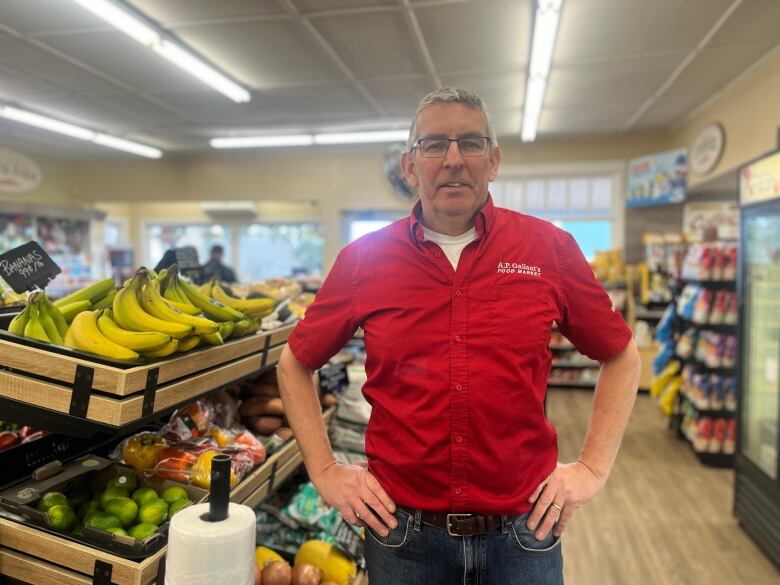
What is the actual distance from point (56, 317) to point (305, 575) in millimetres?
1179

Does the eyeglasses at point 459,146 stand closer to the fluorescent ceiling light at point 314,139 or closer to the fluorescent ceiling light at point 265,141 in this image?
the fluorescent ceiling light at point 314,139

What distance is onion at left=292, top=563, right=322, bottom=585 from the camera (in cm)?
191

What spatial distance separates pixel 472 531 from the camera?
4.08 feet

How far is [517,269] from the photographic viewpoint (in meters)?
1.33

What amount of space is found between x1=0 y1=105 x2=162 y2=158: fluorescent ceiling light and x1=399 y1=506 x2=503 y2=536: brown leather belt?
7.40 metres

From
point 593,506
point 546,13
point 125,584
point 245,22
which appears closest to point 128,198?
point 245,22

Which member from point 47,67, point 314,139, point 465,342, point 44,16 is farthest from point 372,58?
point 465,342

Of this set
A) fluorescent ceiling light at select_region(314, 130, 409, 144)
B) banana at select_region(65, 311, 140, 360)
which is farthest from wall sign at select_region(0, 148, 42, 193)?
banana at select_region(65, 311, 140, 360)

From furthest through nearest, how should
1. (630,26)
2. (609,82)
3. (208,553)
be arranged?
1. (609,82)
2. (630,26)
3. (208,553)

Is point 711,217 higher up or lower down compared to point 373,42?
lower down

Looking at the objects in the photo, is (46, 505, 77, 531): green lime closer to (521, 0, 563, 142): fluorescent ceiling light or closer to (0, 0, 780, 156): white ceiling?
(0, 0, 780, 156): white ceiling

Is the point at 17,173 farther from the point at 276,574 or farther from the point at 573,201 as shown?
the point at 276,574

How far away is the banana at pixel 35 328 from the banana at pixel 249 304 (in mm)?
788

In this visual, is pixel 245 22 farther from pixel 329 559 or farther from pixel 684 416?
pixel 684 416
